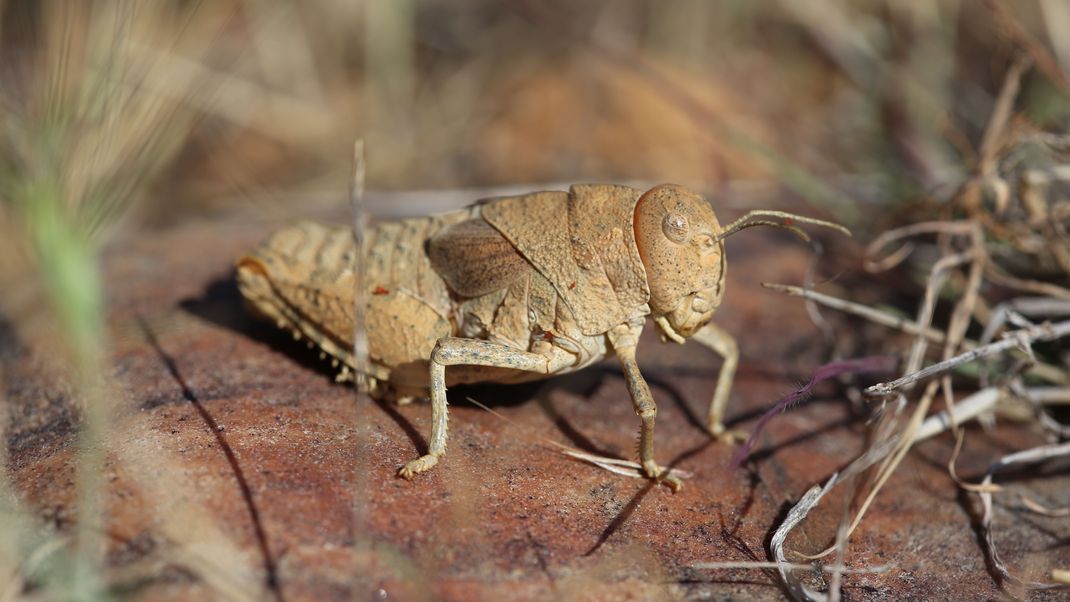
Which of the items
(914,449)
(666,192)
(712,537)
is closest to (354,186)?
(666,192)

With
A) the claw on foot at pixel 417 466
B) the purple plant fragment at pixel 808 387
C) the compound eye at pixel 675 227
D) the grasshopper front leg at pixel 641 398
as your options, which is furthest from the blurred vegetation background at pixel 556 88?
the claw on foot at pixel 417 466

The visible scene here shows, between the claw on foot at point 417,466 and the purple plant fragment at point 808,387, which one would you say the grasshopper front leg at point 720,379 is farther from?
the claw on foot at point 417,466

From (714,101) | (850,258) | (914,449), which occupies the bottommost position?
(914,449)

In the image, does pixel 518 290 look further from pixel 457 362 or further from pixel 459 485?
pixel 459 485

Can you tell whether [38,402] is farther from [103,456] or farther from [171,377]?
[103,456]

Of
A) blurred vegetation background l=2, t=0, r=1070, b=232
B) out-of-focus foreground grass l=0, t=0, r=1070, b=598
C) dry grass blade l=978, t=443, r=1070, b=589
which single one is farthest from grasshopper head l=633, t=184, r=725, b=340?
blurred vegetation background l=2, t=0, r=1070, b=232

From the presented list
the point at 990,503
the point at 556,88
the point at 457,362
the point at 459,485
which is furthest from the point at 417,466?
the point at 556,88

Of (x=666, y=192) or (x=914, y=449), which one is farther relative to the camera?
(x=914, y=449)

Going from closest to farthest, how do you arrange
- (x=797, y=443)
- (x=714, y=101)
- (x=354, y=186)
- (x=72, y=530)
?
1. (x=72, y=530)
2. (x=354, y=186)
3. (x=797, y=443)
4. (x=714, y=101)

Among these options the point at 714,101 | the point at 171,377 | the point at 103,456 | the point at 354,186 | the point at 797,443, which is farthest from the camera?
the point at 714,101
